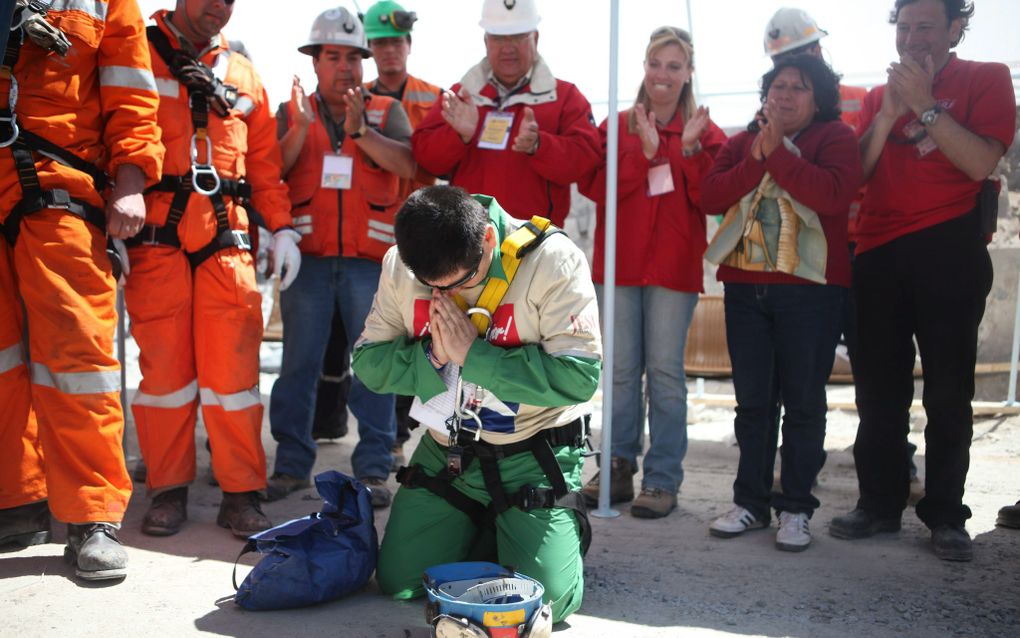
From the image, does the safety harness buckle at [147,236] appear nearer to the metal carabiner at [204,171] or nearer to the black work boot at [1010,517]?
the metal carabiner at [204,171]

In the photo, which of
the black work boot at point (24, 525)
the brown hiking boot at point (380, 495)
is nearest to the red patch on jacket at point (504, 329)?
the brown hiking boot at point (380, 495)

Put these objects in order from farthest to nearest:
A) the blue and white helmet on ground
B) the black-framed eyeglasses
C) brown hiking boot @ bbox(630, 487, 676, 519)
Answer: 1. brown hiking boot @ bbox(630, 487, 676, 519)
2. the black-framed eyeglasses
3. the blue and white helmet on ground

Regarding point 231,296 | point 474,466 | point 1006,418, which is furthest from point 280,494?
point 1006,418

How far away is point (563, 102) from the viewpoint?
15.2ft

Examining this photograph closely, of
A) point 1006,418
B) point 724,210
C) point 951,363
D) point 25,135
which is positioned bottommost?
point 1006,418

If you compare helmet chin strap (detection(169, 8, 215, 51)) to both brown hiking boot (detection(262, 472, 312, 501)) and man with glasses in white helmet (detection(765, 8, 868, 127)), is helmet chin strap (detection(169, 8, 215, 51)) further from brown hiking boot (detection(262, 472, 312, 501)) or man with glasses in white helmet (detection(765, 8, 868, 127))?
man with glasses in white helmet (detection(765, 8, 868, 127))

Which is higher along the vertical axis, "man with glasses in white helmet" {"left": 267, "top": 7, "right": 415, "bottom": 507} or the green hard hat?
the green hard hat

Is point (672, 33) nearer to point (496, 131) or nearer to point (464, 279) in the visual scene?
point (496, 131)

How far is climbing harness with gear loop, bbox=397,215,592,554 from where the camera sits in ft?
10.2

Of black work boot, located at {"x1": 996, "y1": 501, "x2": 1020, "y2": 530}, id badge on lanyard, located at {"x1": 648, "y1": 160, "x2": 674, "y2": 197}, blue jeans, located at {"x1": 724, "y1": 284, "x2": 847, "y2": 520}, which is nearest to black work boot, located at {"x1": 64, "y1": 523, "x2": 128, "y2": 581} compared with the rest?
blue jeans, located at {"x1": 724, "y1": 284, "x2": 847, "y2": 520}

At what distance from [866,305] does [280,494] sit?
2785mm

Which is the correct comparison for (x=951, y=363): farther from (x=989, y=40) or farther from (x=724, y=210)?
(x=989, y=40)

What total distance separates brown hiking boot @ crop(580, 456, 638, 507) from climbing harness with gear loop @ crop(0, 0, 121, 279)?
2.53m

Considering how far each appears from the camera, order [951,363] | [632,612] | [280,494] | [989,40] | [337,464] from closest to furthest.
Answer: [632,612]
[951,363]
[280,494]
[989,40]
[337,464]
